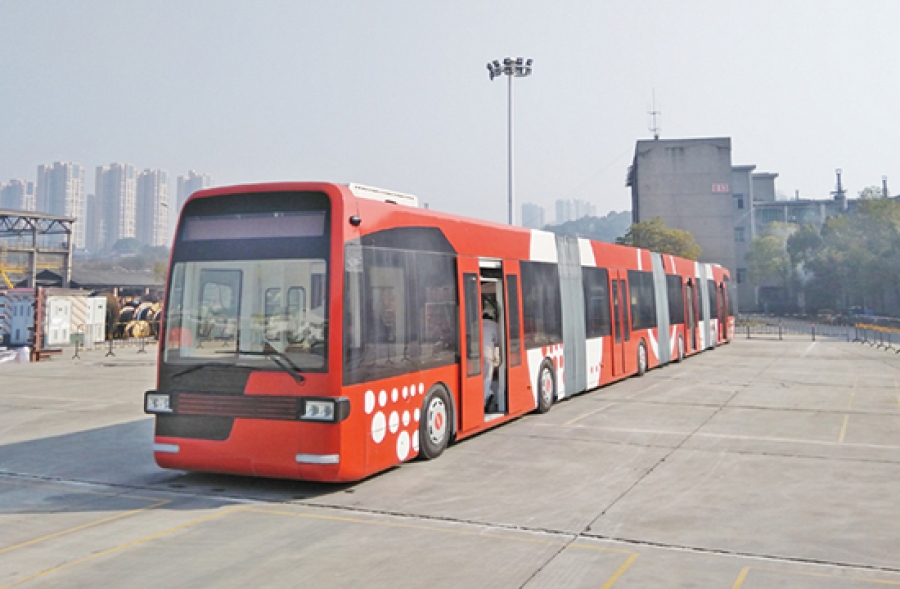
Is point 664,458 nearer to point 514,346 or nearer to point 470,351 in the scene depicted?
point 470,351

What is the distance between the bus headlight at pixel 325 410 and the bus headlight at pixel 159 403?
1.75m

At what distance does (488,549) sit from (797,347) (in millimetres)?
32241

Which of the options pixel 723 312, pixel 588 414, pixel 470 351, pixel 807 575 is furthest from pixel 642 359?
pixel 723 312

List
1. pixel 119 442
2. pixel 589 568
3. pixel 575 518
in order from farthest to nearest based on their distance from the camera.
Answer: pixel 119 442 < pixel 575 518 < pixel 589 568

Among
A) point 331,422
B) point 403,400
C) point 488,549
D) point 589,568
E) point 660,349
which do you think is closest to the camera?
point 589,568

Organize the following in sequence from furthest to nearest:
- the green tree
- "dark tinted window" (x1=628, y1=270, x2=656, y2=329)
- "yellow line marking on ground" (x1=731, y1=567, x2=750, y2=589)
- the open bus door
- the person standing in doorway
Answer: the green tree, the open bus door, "dark tinted window" (x1=628, y1=270, x2=656, y2=329), the person standing in doorway, "yellow line marking on ground" (x1=731, y1=567, x2=750, y2=589)

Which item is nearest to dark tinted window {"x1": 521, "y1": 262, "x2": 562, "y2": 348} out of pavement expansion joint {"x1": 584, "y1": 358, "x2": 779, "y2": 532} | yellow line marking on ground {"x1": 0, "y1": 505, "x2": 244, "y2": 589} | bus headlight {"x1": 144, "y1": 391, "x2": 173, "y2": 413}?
pavement expansion joint {"x1": 584, "y1": 358, "x2": 779, "y2": 532}

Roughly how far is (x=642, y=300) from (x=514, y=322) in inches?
356

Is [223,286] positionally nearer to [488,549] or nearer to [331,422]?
[331,422]

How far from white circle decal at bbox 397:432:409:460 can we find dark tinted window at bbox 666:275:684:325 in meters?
16.0

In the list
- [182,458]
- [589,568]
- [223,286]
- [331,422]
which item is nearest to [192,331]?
[223,286]

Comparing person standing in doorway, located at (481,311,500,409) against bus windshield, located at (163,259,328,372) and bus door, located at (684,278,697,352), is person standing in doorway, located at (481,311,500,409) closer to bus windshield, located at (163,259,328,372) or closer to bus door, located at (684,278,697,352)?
bus windshield, located at (163,259,328,372)

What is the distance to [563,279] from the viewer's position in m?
15.2

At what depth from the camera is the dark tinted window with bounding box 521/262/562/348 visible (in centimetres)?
1316
